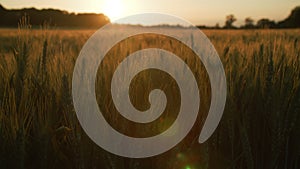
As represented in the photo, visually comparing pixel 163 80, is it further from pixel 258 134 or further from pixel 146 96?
pixel 258 134

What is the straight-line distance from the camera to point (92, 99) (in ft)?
2.44

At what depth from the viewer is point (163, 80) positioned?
3.36 feet

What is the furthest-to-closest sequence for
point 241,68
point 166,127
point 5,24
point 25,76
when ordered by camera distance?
point 5,24 → point 241,68 → point 25,76 → point 166,127

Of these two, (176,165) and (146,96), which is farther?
(146,96)

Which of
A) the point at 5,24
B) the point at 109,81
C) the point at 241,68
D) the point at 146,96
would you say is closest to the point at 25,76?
the point at 109,81

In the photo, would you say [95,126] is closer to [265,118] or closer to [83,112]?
[83,112]

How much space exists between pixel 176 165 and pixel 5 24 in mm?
31260

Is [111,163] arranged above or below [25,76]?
below

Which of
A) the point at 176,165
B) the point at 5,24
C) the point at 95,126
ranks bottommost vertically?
the point at 176,165

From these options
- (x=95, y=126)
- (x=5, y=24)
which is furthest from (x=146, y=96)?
(x=5, y=24)

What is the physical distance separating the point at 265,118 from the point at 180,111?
0.23 m

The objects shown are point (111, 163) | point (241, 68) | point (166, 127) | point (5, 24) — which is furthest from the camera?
point (5, 24)

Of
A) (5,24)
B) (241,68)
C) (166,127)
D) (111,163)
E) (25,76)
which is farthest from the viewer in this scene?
(5,24)

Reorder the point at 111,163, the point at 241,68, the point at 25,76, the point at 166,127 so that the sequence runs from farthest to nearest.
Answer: the point at 241,68 → the point at 25,76 → the point at 166,127 → the point at 111,163
